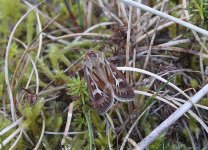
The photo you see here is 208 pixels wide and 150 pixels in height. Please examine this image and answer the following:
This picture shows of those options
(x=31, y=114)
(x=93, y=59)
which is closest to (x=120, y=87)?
(x=93, y=59)

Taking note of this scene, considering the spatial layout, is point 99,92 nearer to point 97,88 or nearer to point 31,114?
A: point 97,88

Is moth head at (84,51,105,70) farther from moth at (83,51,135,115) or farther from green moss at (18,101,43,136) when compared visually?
green moss at (18,101,43,136)

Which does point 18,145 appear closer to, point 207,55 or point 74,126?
point 74,126

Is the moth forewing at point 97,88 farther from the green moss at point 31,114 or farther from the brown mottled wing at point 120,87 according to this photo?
the green moss at point 31,114

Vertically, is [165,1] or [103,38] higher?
[165,1]

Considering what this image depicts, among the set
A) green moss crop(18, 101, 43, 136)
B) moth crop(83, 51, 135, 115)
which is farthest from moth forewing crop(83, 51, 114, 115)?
green moss crop(18, 101, 43, 136)

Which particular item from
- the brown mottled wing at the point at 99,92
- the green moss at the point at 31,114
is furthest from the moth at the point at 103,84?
the green moss at the point at 31,114

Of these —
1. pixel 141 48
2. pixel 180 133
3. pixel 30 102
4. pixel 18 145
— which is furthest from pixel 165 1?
pixel 18 145
